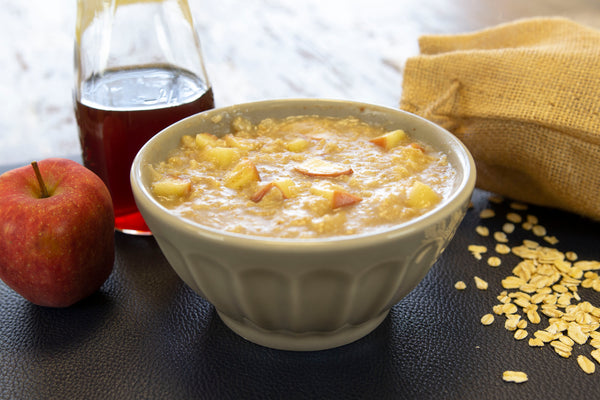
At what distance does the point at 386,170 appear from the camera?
132 centimetres

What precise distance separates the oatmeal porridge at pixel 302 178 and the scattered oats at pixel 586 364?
41 cm

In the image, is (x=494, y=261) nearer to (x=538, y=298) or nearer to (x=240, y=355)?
(x=538, y=298)

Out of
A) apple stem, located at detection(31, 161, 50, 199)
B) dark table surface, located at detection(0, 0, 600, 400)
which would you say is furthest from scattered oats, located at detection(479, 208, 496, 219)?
apple stem, located at detection(31, 161, 50, 199)

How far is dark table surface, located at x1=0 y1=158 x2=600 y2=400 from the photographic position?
1132 mm

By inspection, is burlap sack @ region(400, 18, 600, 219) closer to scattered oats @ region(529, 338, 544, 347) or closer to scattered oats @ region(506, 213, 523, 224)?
scattered oats @ region(506, 213, 523, 224)

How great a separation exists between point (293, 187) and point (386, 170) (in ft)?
0.71

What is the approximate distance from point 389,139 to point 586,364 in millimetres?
617

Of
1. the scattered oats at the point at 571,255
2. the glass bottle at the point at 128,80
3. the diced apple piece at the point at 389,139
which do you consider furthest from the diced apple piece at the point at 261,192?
the scattered oats at the point at 571,255

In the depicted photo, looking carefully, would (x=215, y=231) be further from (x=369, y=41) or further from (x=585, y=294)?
(x=369, y=41)

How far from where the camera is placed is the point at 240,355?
121cm

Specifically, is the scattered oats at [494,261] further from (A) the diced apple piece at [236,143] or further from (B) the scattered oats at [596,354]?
(A) the diced apple piece at [236,143]

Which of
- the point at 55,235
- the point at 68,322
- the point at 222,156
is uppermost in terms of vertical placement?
the point at 222,156

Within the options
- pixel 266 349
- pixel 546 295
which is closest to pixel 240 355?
pixel 266 349

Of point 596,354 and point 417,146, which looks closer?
point 596,354
